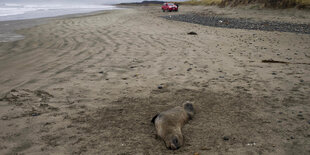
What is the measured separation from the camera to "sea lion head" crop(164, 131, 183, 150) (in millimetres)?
2570

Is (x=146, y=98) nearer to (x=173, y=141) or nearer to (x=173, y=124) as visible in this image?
(x=173, y=124)

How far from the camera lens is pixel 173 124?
9.62ft

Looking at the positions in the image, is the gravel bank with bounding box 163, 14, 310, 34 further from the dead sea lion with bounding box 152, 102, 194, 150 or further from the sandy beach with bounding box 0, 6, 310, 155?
the dead sea lion with bounding box 152, 102, 194, 150

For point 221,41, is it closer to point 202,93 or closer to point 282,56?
point 282,56

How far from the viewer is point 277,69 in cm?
535

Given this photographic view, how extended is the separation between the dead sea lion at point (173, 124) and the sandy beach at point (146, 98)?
91 millimetres

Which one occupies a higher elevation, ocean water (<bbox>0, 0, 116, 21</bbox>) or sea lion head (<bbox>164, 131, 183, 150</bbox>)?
ocean water (<bbox>0, 0, 116, 21</bbox>)

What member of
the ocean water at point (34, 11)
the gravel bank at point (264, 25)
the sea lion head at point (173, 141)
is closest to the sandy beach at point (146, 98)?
the sea lion head at point (173, 141)

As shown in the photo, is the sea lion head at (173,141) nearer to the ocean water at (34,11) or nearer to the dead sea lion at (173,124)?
the dead sea lion at (173,124)

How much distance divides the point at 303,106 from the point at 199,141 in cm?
193

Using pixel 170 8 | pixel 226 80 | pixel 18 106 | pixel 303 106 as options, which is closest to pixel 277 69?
Result: pixel 226 80

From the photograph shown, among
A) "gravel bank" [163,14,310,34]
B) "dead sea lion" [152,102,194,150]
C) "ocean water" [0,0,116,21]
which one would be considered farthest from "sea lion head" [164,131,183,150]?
"ocean water" [0,0,116,21]

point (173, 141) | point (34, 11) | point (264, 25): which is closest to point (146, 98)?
point (173, 141)

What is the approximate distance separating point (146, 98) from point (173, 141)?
1421 mm
